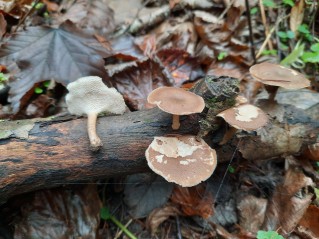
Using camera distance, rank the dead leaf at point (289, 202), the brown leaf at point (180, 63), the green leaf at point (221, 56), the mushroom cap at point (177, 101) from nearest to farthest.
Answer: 1. the mushroom cap at point (177, 101)
2. the dead leaf at point (289, 202)
3. the brown leaf at point (180, 63)
4. the green leaf at point (221, 56)

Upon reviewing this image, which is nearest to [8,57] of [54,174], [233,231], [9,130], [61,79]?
[61,79]

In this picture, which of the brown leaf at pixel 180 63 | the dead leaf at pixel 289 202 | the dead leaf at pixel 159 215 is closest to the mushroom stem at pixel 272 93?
the dead leaf at pixel 289 202

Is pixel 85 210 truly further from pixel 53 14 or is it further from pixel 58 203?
pixel 53 14

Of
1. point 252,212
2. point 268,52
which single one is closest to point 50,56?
point 252,212

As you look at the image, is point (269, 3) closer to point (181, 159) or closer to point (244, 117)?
point (244, 117)

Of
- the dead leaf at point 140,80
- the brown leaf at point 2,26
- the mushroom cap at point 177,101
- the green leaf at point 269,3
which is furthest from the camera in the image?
the green leaf at point 269,3

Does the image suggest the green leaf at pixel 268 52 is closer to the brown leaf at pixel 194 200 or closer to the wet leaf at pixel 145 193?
the brown leaf at pixel 194 200
